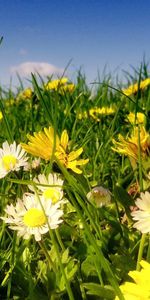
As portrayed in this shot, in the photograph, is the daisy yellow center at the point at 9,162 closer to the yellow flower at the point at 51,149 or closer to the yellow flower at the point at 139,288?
the yellow flower at the point at 51,149

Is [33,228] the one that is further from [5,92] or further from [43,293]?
[5,92]

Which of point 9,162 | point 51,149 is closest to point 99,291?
point 51,149

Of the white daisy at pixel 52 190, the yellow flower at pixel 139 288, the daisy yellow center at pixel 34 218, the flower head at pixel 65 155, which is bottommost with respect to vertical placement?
the yellow flower at pixel 139 288

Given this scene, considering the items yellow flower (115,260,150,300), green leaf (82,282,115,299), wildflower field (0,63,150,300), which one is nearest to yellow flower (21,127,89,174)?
wildflower field (0,63,150,300)

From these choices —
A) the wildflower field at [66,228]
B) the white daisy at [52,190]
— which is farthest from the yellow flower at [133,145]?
the white daisy at [52,190]

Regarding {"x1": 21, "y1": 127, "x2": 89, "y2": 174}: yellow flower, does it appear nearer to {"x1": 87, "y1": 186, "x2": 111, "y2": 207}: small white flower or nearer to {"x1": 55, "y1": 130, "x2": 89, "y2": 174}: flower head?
{"x1": 55, "y1": 130, "x2": 89, "y2": 174}: flower head

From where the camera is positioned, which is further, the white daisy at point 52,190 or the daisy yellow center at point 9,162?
the daisy yellow center at point 9,162

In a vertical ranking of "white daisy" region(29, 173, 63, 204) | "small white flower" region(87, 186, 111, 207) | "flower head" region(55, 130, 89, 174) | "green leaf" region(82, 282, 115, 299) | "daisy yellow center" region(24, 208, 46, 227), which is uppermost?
"flower head" region(55, 130, 89, 174)
